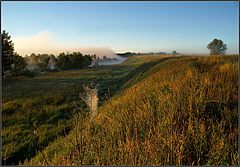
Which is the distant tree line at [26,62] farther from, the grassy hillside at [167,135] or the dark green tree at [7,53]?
the grassy hillside at [167,135]

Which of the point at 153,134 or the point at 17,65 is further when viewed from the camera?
the point at 17,65

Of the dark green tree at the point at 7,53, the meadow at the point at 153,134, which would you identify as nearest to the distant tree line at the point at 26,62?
the dark green tree at the point at 7,53

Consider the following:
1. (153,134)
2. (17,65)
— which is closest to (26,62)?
(17,65)

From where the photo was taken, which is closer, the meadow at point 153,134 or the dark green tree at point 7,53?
the meadow at point 153,134

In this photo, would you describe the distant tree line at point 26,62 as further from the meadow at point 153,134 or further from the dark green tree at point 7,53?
the meadow at point 153,134

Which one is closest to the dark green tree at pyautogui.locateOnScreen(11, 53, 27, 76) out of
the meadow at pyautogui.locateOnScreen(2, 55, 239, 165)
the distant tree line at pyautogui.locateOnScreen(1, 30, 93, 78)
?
the distant tree line at pyautogui.locateOnScreen(1, 30, 93, 78)

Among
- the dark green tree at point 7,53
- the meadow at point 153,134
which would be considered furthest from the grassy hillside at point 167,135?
the dark green tree at point 7,53

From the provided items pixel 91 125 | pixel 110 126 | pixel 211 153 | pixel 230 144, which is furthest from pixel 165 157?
pixel 91 125

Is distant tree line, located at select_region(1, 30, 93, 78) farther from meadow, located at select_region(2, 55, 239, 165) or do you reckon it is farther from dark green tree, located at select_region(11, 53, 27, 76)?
meadow, located at select_region(2, 55, 239, 165)

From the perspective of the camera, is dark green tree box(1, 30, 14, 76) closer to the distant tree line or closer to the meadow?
the distant tree line

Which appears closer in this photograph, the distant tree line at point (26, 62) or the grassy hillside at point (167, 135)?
the grassy hillside at point (167, 135)

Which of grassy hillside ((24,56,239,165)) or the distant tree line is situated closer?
grassy hillside ((24,56,239,165))

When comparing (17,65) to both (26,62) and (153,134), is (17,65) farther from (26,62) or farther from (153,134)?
(153,134)

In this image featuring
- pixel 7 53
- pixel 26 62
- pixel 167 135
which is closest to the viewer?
pixel 167 135
